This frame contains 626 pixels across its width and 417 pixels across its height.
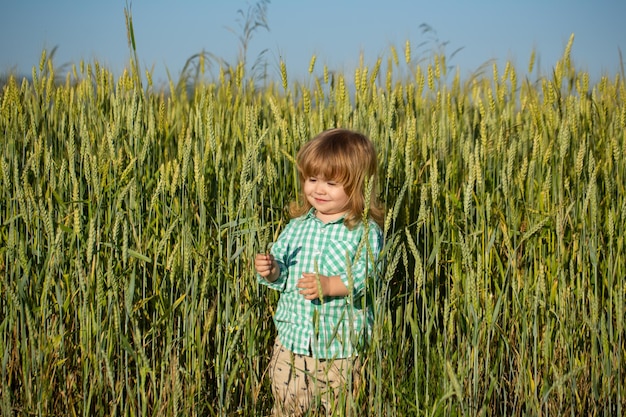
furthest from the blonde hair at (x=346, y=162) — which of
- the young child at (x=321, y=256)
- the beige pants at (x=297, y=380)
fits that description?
the beige pants at (x=297, y=380)

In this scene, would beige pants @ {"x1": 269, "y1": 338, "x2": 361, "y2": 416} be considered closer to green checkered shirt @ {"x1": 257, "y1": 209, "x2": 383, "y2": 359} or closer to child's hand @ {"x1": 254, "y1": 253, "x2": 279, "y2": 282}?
green checkered shirt @ {"x1": 257, "y1": 209, "x2": 383, "y2": 359}

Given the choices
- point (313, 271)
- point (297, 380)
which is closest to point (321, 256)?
point (313, 271)

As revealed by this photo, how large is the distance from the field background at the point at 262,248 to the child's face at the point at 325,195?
11 cm

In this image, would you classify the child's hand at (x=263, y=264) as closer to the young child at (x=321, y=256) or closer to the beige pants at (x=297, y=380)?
the young child at (x=321, y=256)

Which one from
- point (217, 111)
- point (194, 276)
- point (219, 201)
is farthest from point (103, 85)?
point (194, 276)

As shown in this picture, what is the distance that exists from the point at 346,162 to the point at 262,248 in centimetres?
39

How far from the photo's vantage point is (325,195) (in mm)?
1733

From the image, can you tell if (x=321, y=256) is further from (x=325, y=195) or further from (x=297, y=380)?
(x=297, y=380)

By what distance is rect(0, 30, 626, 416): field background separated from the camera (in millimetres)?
1545

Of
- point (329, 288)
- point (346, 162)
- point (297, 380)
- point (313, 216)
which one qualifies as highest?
point (346, 162)

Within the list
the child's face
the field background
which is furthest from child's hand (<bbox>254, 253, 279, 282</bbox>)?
the child's face

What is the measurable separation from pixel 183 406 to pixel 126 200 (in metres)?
0.55

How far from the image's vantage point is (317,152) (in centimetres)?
A: 174

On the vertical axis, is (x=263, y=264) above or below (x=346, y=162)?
below
